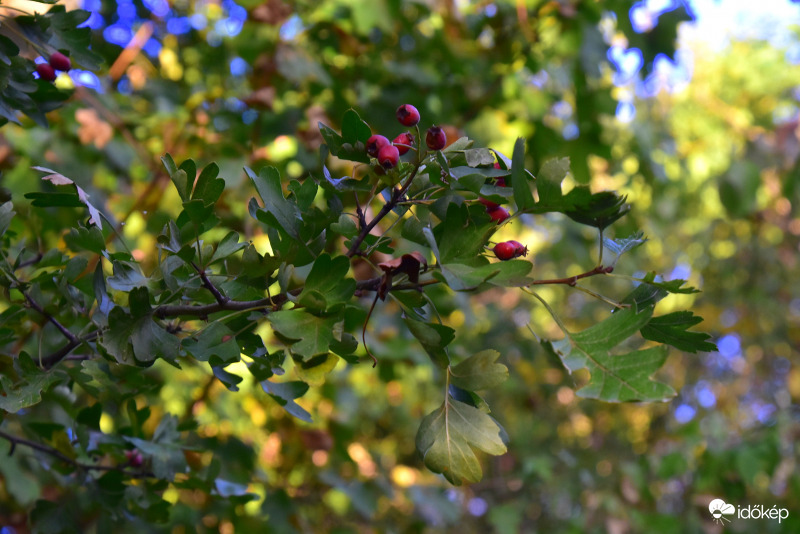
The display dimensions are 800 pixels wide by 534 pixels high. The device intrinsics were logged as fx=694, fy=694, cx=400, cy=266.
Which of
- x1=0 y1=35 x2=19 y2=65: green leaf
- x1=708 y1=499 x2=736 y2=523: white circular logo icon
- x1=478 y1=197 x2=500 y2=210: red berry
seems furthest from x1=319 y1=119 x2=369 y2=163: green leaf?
x1=708 y1=499 x2=736 y2=523: white circular logo icon

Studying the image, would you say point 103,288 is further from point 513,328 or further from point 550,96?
point 513,328

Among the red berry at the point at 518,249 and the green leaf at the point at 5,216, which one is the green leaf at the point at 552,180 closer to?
the red berry at the point at 518,249

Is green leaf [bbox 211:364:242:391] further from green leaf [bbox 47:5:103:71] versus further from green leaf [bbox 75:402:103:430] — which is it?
green leaf [bbox 47:5:103:71]

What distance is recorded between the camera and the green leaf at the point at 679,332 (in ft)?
1.85

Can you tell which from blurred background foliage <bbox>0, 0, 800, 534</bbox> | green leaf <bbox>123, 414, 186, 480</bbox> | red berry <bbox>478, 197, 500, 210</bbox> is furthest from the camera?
blurred background foliage <bbox>0, 0, 800, 534</bbox>

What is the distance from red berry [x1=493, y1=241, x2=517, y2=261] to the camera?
58cm

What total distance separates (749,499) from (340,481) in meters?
2.02

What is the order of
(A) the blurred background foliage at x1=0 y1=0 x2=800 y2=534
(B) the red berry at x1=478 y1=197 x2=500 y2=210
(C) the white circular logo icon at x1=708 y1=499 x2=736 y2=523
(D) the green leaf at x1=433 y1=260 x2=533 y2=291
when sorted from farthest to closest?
1. (C) the white circular logo icon at x1=708 y1=499 x2=736 y2=523
2. (A) the blurred background foliage at x1=0 y1=0 x2=800 y2=534
3. (B) the red berry at x1=478 y1=197 x2=500 y2=210
4. (D) the green leaf at x1=433 y1=260 x2=533 y2=291

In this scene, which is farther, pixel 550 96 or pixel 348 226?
pixel 550 96

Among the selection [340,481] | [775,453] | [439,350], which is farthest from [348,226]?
[775,453]

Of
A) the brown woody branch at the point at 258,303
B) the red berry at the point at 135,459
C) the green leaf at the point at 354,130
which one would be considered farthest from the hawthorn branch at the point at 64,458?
the green leaf at the point at 354,130

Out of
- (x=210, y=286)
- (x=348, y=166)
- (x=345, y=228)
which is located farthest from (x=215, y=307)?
(x=348, y=166)

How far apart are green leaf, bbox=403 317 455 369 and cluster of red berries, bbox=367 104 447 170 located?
129mm

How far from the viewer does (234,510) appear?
1.29 metres
